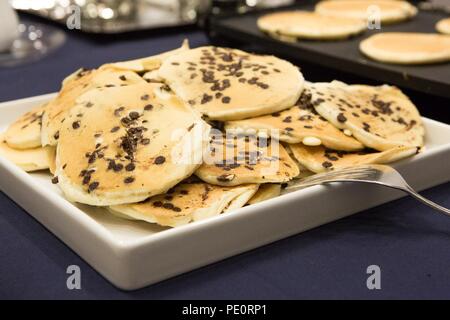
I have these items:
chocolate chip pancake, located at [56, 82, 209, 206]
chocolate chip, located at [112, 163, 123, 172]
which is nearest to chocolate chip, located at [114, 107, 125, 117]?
chocolate chip pancake, located at [56, 82, 209, 206]

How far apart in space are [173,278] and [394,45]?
106 centimetres

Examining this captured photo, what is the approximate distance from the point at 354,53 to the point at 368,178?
815mm

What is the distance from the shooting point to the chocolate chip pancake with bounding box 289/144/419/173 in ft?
3.42

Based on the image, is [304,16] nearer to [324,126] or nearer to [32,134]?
[324,126]

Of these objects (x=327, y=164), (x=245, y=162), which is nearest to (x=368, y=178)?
(x=327, y=164)

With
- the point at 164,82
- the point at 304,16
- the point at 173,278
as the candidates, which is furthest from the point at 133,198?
the point at 304,16

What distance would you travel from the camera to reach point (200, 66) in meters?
1.25

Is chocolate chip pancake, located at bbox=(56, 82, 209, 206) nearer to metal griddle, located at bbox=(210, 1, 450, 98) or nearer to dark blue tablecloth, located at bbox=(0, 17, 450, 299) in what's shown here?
dark blue tablecloth, located at bbox=(0, 17, 450, 299)

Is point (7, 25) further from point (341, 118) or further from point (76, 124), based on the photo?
point (341, 118)

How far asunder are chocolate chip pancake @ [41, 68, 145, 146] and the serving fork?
1.18 ft

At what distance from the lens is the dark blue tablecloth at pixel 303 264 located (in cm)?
84

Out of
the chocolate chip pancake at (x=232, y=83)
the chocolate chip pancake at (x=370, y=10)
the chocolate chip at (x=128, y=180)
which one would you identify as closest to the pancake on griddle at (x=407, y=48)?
the chocolate chip pancake at (x=370, y=10)

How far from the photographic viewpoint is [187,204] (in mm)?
921

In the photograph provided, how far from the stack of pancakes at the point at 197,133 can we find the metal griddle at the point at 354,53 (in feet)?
0.61
